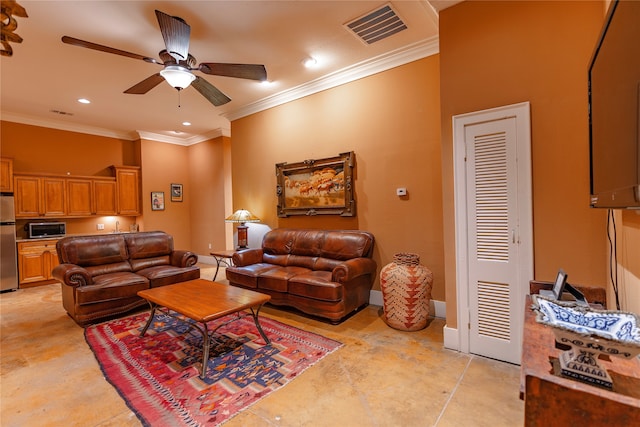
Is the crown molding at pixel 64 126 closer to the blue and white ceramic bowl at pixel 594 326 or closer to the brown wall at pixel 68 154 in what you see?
the brown wall at pixel 68 154

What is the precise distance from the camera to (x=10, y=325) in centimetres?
335

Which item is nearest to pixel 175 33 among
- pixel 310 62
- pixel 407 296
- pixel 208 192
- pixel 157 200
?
pixel 310 62

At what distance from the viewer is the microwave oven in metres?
5.16

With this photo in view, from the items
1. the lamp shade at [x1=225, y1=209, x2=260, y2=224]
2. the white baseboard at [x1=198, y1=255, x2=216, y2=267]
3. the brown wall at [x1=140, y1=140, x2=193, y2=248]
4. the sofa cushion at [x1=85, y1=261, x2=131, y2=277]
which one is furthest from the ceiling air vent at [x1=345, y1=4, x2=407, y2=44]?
the brown wall at [x1=140, y1=140, x2=193, y2=248]

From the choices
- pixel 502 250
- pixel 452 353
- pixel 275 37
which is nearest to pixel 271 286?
pixel 452 353

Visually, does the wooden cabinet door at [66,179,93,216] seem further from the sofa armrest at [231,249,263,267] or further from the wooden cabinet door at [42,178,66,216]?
the sofa armrest at [231,249,263,267]

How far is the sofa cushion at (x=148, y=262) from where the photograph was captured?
4.19m

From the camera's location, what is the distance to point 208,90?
3.20m

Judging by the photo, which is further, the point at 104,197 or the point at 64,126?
the point at 104,197

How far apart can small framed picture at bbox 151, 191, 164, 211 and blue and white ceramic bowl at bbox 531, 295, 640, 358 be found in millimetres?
7368

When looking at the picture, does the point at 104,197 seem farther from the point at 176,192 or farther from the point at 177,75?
the point at 177,75

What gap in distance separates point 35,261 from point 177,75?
15.9 ft

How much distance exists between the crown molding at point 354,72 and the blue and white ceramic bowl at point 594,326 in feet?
10.3

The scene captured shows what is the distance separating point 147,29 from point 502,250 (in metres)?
3.84
